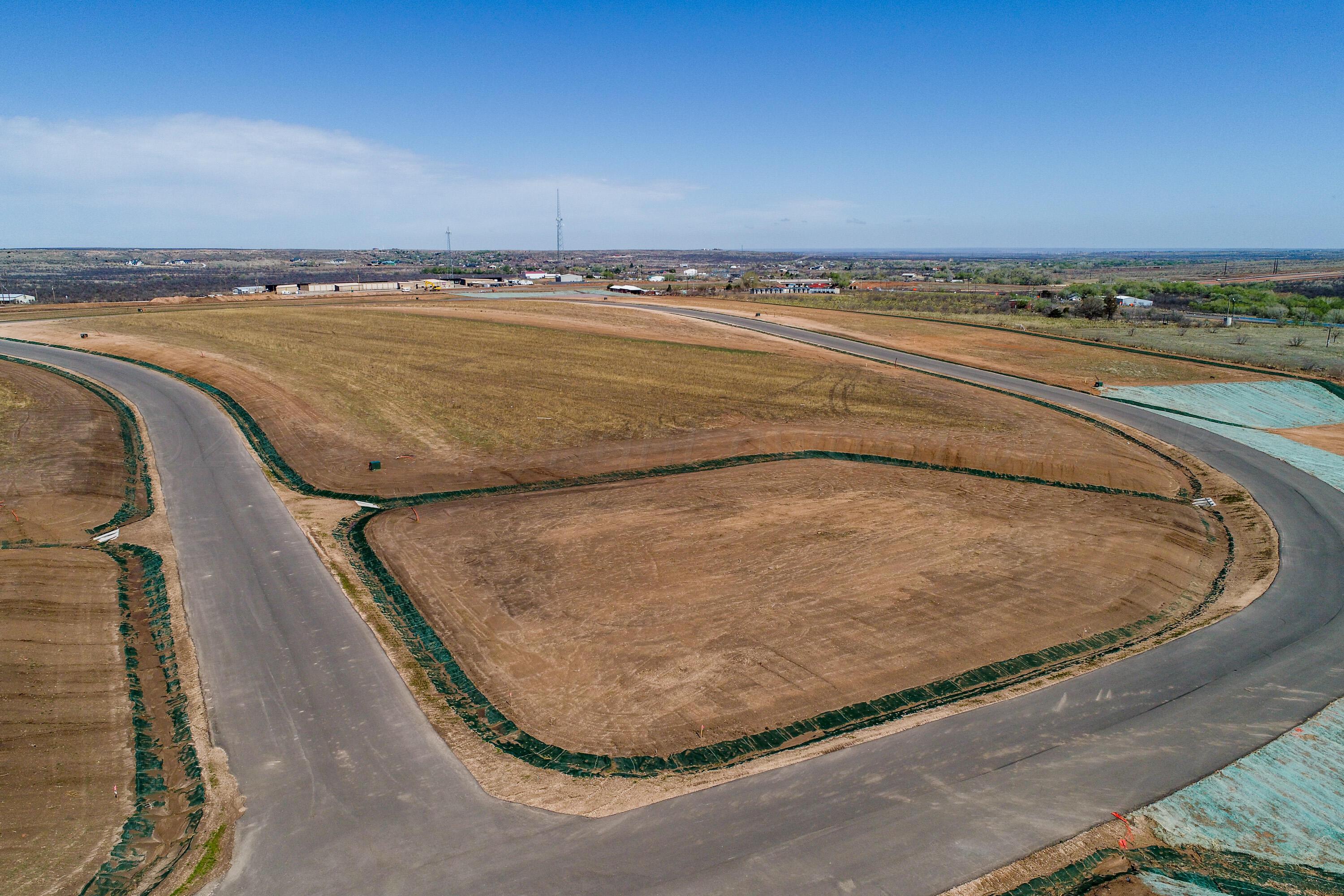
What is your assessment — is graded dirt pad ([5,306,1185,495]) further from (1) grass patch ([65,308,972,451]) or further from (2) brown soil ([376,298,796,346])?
(2) brown soil ([376,298,796,346])

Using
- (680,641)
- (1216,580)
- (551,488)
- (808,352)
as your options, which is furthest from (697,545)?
(808,352)

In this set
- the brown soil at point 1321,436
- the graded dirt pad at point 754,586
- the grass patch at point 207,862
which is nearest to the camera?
the grass patch at point 207,862

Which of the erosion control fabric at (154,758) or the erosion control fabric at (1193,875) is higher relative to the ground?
the erosion control fabric at (154,758)

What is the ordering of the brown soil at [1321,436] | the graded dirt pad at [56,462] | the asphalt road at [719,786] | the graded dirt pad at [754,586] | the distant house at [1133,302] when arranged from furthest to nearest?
the distant house at [1133,302] < the brown soil at [1321,436] < the graded dirt pad at [56,462] < the graded dirt pad at [754,586] < the asphalt road at [719,786]

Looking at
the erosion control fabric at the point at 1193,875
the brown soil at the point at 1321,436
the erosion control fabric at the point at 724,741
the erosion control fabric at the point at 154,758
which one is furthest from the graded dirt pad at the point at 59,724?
the brown soil at the point at 1321,436

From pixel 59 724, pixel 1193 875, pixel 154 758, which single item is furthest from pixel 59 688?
pixel 1193 875

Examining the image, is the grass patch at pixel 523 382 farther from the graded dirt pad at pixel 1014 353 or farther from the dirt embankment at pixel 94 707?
the graded dirt pad at pixel 1014 353

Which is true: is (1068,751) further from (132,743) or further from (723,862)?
(132,743)
